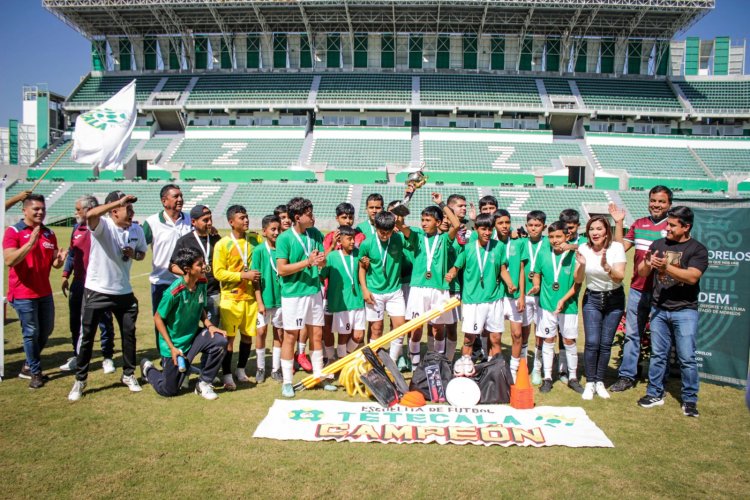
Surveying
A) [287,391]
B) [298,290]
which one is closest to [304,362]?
[287,391]

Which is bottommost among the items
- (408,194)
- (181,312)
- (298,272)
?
(181,312)

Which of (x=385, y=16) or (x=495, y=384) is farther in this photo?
(x=385, y=16)

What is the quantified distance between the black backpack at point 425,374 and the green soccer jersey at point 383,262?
1.04 m

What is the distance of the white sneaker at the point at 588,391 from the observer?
19.9 feet

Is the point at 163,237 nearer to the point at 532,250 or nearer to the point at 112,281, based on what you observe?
the point at 112,281

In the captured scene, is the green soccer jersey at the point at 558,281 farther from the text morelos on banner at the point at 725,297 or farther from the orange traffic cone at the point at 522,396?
the text morelos on banner at the point at 725,297

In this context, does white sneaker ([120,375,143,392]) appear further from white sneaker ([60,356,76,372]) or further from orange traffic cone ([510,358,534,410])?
orange traffic cone ([510,358,534,410])

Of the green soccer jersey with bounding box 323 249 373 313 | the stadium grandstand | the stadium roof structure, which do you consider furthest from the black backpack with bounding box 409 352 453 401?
the stadium roof structure

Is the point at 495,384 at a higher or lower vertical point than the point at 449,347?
lower

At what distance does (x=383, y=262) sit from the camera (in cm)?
670

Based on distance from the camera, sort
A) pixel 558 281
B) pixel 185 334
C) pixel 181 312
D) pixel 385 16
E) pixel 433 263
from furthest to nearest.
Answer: pixel 385 16
pixel 433 263
pixel 558 281
pixel 185 334
pixel 181 312

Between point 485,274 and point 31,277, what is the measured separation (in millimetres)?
5680

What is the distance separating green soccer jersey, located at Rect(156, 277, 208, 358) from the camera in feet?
19.2

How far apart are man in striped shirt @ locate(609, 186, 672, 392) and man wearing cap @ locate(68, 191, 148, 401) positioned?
19.5ft
